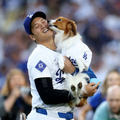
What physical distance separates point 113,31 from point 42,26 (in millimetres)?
6336

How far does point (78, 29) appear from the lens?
993 centimetres

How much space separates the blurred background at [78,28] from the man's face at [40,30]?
5.61m

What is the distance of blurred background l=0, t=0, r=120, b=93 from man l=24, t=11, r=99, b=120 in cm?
562

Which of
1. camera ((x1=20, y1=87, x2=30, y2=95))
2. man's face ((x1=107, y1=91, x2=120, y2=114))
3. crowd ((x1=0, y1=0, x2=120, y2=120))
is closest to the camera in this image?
man's face ((x1=107, y1=91, x2=120, y2=114))

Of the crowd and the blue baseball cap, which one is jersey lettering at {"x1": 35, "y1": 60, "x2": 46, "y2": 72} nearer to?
the blue baseball cap

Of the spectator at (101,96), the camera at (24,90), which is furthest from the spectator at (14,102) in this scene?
the spectator at (101,96)

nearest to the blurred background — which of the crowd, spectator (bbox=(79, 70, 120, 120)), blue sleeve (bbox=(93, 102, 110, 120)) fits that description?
the crowd

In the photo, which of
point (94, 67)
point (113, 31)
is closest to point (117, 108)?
point (94, 67)

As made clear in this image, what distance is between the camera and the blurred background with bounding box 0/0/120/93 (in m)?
9.56

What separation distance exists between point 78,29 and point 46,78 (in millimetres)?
6645

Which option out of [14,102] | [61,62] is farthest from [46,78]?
[14,102]

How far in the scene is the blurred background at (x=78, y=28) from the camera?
376 inches

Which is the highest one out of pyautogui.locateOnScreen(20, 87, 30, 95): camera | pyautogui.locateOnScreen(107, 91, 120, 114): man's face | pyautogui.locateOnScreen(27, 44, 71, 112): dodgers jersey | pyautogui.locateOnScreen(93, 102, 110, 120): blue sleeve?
pyautogui.locateOnScreen(27, 44, 71, 112): dodgers jersey

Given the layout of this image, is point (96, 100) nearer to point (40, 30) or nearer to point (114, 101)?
point (114, 101)
